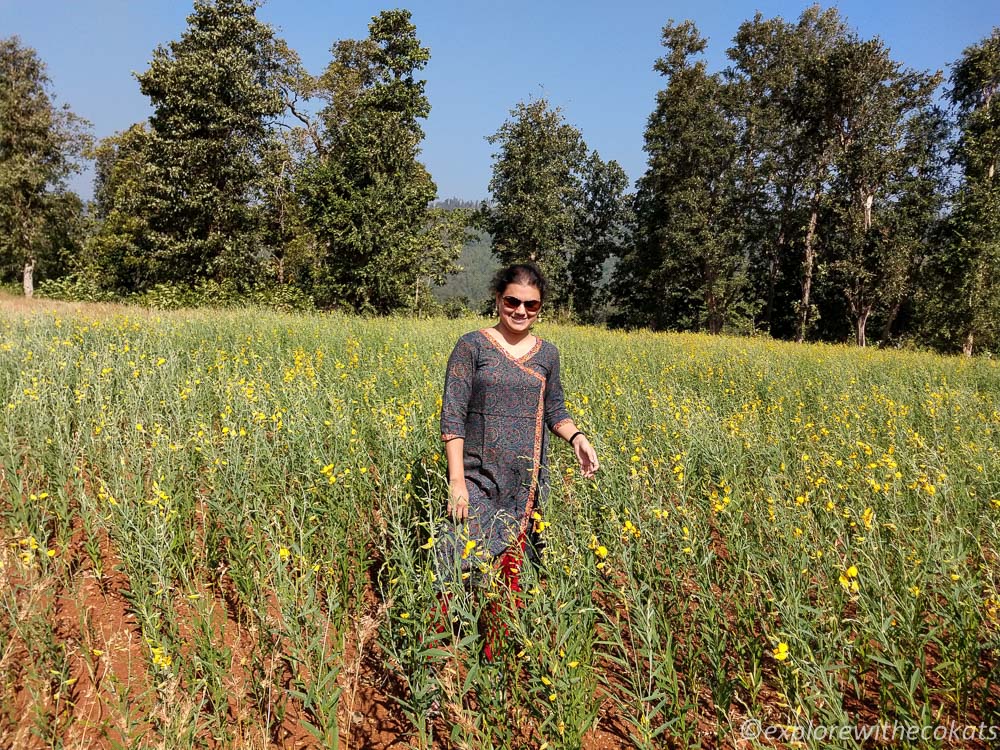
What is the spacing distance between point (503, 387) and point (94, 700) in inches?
80.0

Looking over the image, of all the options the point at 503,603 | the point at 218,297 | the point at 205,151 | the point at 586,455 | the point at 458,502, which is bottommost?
the point at 503,603

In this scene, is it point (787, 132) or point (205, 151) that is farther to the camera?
point (787, 132)

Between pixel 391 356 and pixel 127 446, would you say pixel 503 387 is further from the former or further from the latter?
pixel 391 356

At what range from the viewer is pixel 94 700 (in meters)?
1.98

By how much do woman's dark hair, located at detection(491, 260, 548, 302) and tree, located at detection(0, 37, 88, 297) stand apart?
28492 mm

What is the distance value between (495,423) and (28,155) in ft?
100.0

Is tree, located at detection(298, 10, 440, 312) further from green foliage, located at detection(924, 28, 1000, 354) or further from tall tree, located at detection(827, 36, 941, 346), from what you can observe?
green foliage, located at detection(924, 28, 1000, 354)

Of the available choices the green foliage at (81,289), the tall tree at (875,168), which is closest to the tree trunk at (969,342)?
the tall tree at (875,168)

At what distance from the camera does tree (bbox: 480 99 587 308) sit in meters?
27.3

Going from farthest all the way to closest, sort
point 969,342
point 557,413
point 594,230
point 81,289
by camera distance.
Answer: point 594,230 < point 81,289 < point 969,342 < point 557,413

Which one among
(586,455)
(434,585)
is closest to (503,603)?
(434,585)

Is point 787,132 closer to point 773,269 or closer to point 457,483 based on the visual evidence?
point 773,269

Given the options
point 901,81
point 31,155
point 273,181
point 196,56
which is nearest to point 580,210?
point 901,81

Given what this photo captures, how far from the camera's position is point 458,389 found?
2.31 metres
